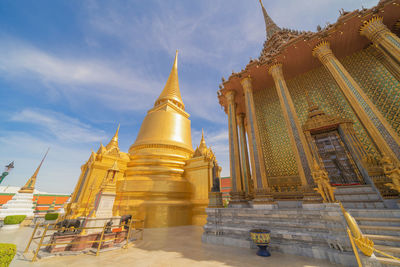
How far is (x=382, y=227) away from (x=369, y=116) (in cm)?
370

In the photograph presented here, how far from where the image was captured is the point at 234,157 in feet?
24.4

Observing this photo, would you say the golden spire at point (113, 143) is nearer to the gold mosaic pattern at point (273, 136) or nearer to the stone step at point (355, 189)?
the gold mosaic pattern at point (273, 136)

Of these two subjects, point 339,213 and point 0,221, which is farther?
point 0,221

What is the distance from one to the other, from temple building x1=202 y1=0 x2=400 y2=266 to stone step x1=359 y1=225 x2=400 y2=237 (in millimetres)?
16

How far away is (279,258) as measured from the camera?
3.49 m

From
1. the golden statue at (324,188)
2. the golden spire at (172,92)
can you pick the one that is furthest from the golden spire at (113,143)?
the golden statue at (324,188)

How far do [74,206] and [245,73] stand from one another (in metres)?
12.3

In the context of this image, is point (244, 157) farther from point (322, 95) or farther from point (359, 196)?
point (322, 95)

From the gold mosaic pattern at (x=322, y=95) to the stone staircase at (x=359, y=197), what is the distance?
199 cm

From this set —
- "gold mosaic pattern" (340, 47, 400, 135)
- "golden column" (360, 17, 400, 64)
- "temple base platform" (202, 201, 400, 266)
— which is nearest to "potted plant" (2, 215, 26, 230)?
"temple base platform" (202, 201, 400, 266)

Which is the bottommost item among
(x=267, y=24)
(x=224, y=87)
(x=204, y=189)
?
(x=204, y=189)

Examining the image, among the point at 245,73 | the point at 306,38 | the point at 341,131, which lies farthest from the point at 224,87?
the point at 341,131

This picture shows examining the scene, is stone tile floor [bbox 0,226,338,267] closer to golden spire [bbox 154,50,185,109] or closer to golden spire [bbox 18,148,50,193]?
golden spire [bbox 18,148,50,193]

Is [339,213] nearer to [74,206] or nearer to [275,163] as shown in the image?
[275,163]
